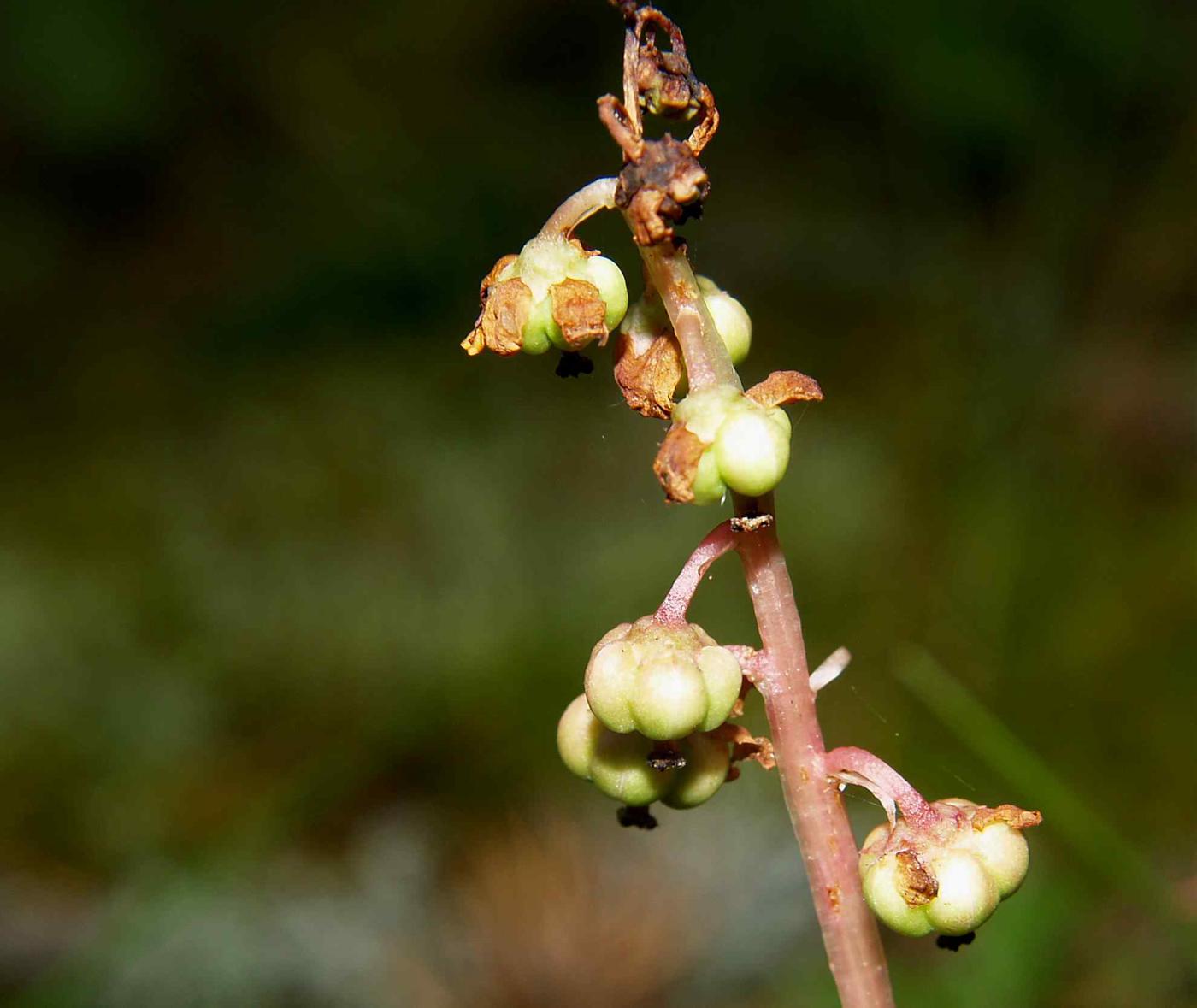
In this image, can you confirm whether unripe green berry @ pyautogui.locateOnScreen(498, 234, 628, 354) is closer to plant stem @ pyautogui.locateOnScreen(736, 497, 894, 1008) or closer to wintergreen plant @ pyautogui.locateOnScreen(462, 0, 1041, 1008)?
wintergreen plant @ pyautogui.locateOnScreen(462, 0, 1041, 1008)

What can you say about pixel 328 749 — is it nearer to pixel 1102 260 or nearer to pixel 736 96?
pixel 1102 260

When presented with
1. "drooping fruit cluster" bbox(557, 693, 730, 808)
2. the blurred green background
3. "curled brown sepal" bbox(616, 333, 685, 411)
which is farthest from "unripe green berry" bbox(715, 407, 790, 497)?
the blurred green background

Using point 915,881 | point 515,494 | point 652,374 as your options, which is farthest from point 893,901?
point 515,494

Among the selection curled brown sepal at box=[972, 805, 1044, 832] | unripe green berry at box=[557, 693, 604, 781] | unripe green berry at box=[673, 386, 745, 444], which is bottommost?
curled brown sepal at box=[972, 805, 1044, 832]

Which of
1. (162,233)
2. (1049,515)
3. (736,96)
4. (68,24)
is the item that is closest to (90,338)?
(162,233)

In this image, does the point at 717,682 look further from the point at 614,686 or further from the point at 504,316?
the point at 504,316

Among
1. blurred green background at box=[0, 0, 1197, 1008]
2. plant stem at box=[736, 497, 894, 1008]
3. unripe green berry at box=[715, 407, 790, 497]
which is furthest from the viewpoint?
blurred green background at box=[0, 0, 1197, 1008]
